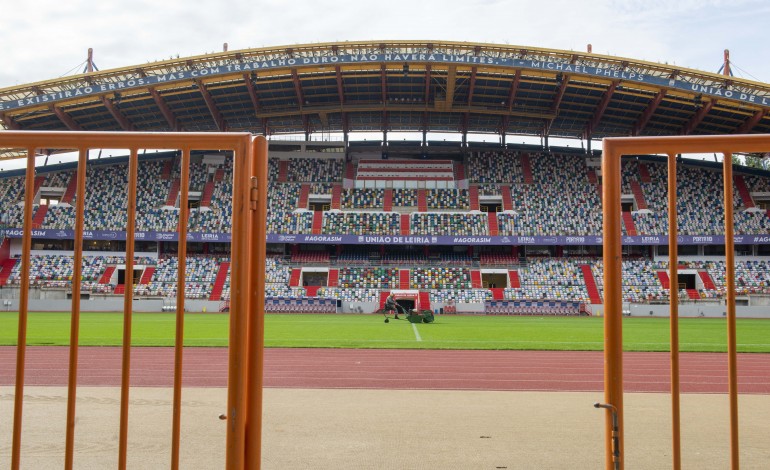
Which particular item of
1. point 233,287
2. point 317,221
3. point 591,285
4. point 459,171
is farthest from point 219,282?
point 233,287

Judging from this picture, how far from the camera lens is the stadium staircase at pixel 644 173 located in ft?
164

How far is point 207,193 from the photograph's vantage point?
163ft

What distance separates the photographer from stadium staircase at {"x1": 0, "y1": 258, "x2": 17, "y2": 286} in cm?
4222

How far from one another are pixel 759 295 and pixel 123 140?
1701 inches

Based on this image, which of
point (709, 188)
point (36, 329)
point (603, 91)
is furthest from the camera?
point (709, 188)

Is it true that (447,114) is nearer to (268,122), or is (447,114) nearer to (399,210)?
(399,210)

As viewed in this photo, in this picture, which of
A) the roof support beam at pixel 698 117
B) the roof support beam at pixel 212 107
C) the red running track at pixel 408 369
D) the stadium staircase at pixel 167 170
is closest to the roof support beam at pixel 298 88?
the roof support beam at pixel 212 107

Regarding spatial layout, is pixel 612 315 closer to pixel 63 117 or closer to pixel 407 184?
pixel 63 117

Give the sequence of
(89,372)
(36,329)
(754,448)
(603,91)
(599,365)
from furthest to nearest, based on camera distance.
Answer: (603,91), (36,329), (599,365), (89,372), (754,448)

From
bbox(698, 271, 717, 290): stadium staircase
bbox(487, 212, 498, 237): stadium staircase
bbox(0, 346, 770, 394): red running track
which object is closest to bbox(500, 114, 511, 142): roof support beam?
bbox(487, 212, 498, 237): stadium staircase

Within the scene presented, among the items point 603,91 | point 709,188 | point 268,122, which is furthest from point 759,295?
point 268,122

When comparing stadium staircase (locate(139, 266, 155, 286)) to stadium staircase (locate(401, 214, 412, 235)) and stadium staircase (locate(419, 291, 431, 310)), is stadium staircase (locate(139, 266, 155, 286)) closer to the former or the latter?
stadium staircase (locate(401, 214, 412, 235))

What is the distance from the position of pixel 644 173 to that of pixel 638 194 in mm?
3220

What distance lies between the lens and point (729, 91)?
126ft
